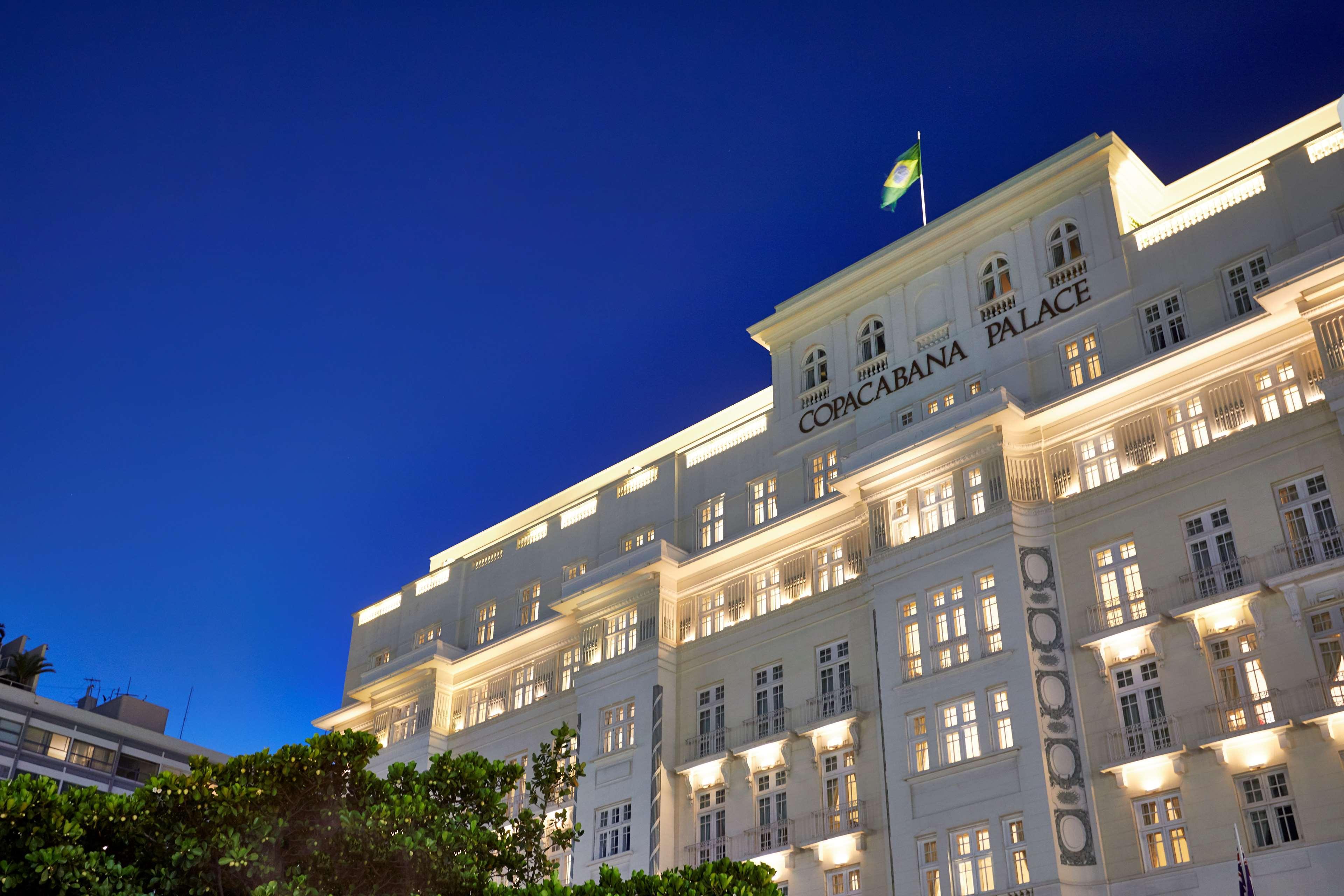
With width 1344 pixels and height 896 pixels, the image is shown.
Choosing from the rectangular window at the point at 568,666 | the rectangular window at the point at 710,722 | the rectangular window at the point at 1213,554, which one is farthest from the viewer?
the rectangular window at the point at 568,666

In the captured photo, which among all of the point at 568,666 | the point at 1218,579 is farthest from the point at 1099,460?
the point at 568,666

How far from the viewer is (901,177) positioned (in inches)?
1849

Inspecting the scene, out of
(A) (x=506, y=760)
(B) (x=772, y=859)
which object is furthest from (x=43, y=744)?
(B) (x=772, y=859)

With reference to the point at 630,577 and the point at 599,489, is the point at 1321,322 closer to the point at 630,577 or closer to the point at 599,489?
the point at 630,577

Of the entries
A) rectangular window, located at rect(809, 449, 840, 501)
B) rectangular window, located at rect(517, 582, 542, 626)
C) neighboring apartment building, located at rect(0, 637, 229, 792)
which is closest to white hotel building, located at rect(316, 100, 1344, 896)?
rectangular window, located at rect(809, 449, 840, 501)

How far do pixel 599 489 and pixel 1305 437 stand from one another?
29.2 m

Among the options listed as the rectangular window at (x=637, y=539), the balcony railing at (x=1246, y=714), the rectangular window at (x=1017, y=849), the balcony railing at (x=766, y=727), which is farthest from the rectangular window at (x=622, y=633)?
the balcony railing at (x=1246, y=714)

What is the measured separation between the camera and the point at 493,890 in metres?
25.5

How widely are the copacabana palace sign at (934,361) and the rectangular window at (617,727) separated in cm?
1245

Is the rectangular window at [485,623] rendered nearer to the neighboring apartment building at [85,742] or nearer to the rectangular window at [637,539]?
the rectangular window at [637,539]

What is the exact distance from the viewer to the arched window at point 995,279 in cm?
4231

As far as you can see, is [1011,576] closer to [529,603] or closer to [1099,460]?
[1099,460]

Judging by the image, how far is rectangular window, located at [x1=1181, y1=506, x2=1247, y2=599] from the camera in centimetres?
3294

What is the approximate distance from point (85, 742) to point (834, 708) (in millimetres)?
48846
